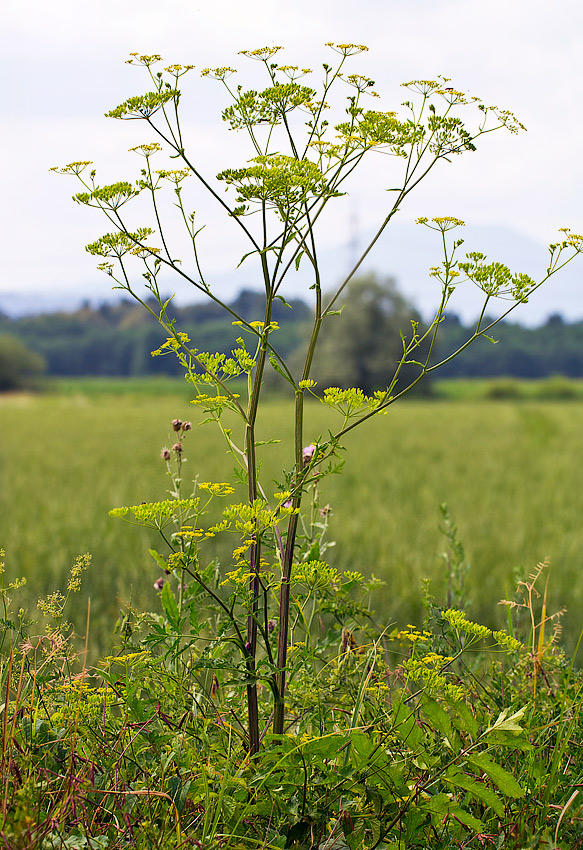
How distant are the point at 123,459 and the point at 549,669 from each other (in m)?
11.0

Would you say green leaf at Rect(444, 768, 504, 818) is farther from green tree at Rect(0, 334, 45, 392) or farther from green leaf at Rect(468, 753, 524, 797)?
green tree at Rect(0, 334, 45, 392)

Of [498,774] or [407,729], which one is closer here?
[498,774]

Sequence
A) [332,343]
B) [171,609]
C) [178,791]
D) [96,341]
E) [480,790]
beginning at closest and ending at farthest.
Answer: [480,790] → [178,791] → [171,609] → [332,343] → [96,341]

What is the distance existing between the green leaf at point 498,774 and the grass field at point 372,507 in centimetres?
112

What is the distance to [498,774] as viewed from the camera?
152 centimetres

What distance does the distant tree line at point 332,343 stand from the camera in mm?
58438

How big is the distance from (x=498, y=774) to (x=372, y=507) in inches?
283

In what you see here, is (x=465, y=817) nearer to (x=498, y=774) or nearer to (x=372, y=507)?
(x=498, y=774)

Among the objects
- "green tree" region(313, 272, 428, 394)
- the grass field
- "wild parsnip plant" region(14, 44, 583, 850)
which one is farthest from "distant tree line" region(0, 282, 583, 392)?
"wild parsnip plant" region(14, 44, 583, 850)

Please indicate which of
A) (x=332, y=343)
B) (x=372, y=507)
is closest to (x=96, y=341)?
(x=332, y=343)

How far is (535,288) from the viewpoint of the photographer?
5.81 feet

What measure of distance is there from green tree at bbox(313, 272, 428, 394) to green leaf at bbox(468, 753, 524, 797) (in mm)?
54243

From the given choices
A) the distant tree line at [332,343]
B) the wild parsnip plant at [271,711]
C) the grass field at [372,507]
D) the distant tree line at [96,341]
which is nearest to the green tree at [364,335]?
the distant tree line at [332,343]

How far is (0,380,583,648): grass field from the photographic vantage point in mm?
5562
